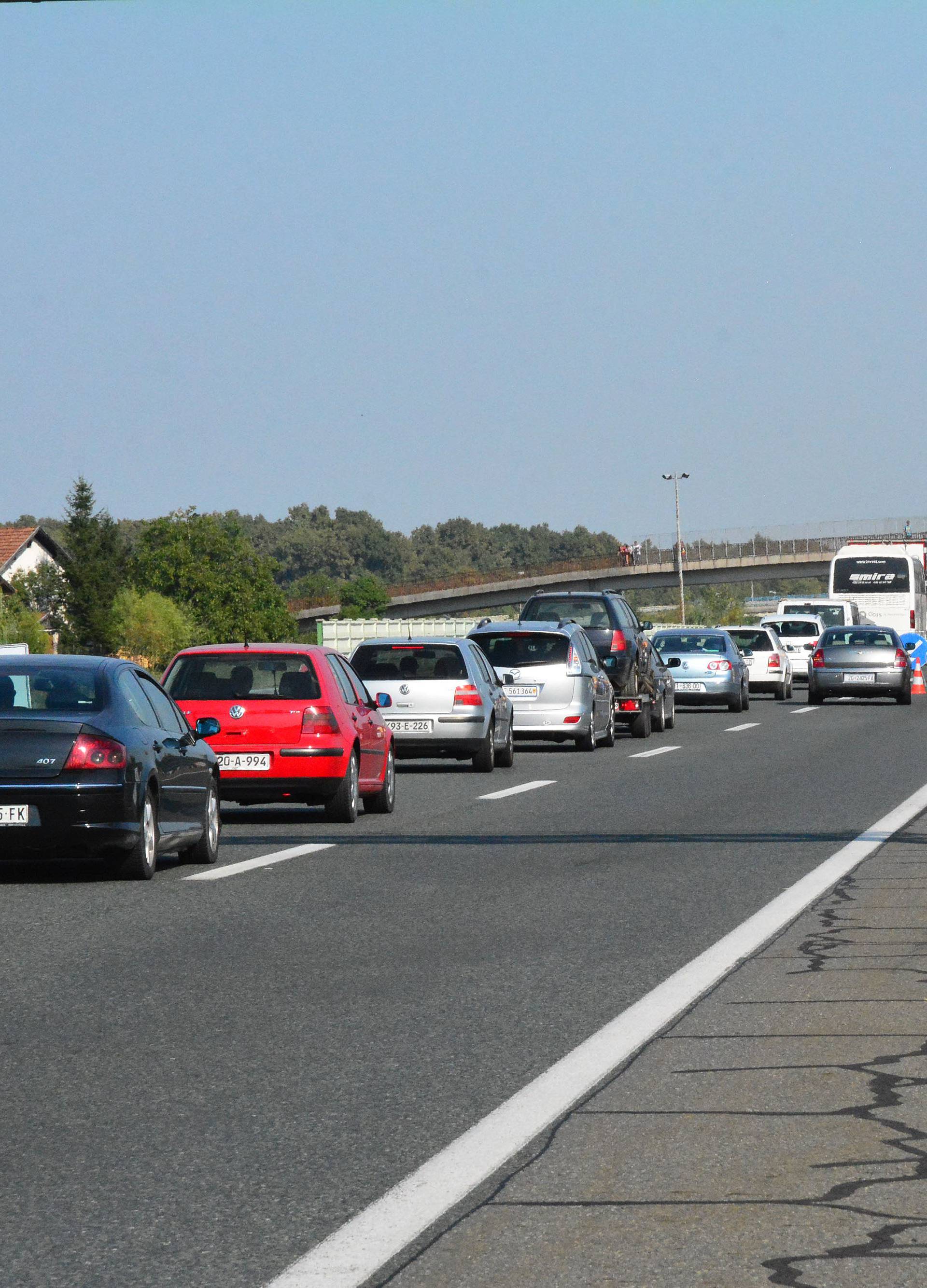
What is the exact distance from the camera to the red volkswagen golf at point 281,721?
52.9 ft

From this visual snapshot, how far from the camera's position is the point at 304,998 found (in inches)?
317

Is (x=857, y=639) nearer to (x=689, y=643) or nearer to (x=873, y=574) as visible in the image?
(x=689, y=643)

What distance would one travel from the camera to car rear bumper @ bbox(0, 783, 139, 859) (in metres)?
11.8

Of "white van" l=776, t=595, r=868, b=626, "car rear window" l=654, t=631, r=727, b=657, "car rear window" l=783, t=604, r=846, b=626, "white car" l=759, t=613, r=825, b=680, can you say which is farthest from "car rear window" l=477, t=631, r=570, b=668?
"car rear window" l=783, t=604, r=846, b=626

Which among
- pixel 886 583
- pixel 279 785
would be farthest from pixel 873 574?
pixel 279 785

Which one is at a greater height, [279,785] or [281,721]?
[281,721]

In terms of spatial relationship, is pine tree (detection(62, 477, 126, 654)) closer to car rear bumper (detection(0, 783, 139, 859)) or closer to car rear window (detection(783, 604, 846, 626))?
car rear window (detection(783, 604, 846, 626))

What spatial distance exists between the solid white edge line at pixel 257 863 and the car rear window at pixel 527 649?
37.0ft

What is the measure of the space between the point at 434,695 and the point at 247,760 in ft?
19.4

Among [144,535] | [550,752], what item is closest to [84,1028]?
[550,752]

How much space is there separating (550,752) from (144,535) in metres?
111

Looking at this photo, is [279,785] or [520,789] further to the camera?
[520,789]

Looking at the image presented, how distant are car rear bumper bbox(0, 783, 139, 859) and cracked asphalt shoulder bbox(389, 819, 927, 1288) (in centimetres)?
471

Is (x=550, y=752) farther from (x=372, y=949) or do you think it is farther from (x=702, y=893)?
(x=372, y=949)
